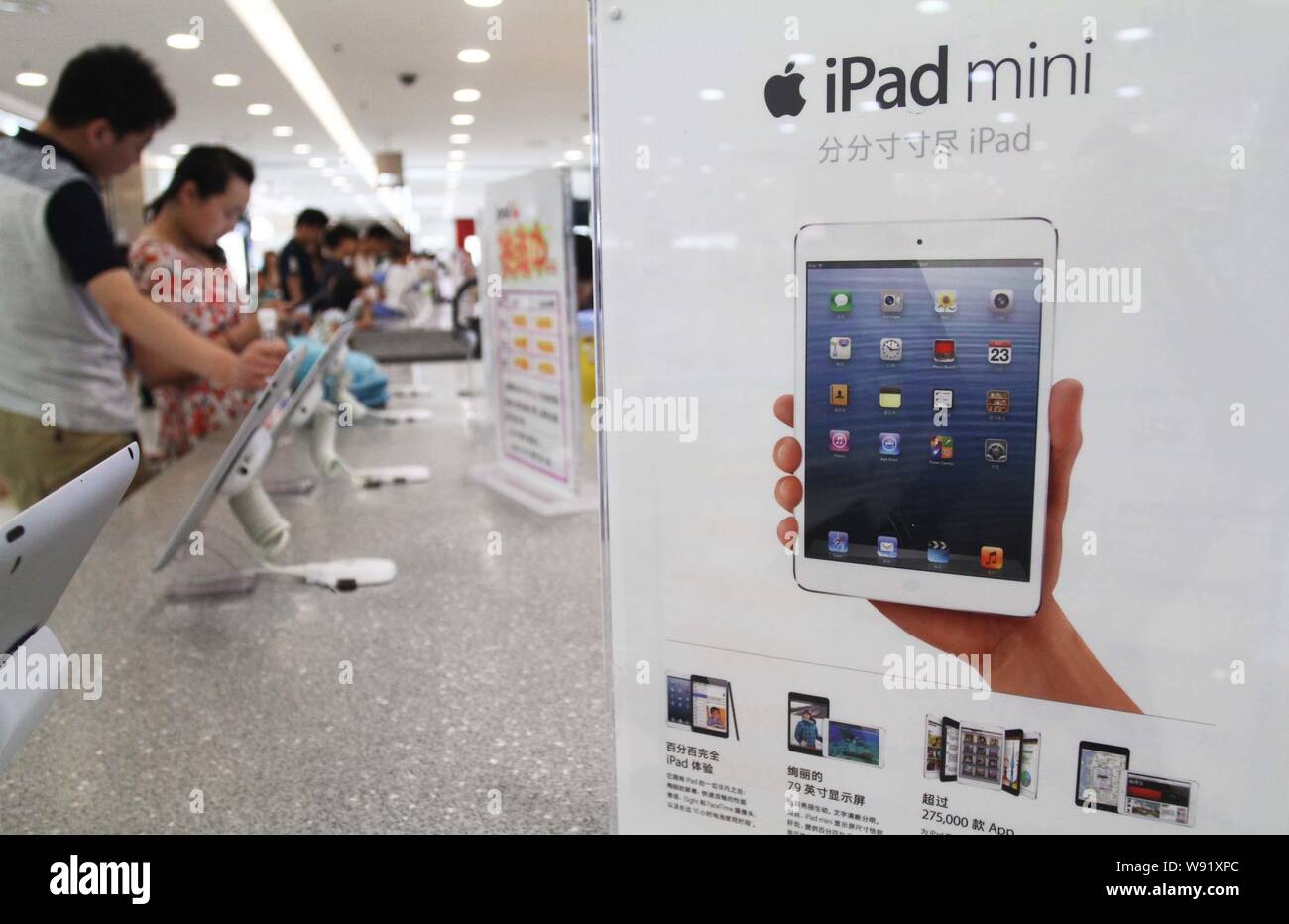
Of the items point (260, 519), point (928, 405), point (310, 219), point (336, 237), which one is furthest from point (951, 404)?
point (336, 237)

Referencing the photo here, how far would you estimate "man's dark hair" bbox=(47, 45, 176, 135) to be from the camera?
2.05 meters

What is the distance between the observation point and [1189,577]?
0.86 meters

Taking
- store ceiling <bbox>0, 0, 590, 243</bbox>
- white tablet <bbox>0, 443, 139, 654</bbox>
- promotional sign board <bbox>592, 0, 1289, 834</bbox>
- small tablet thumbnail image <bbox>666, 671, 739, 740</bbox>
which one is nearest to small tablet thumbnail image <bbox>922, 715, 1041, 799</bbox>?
promotional sign board <bbox>592, 0, 1289, 834</bbox>

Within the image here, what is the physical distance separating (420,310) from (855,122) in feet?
30.8

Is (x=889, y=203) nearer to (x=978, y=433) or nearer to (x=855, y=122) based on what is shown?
(x=855, y=122)

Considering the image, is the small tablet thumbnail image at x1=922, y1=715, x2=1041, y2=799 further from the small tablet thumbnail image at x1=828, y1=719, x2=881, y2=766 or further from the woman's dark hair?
the woman's dark hair

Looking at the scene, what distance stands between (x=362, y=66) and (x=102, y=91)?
6384mm

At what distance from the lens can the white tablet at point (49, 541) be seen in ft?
2.60

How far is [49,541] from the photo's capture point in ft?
2.82

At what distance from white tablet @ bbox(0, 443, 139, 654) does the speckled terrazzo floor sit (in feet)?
1.91

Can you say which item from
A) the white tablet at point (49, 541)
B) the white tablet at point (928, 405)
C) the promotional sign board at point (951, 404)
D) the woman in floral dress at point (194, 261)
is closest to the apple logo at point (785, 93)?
the promotional sign board at point (951, 404)

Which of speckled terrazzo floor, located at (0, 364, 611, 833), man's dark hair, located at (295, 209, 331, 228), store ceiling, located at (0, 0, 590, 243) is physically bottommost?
speckled terrazzo floor, located at (0, 364, 611, 833)

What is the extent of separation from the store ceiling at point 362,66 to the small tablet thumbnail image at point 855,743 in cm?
404

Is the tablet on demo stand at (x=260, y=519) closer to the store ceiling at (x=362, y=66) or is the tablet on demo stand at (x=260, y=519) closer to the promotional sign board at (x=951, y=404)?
the promotional sign board at (x=951, y=404)
